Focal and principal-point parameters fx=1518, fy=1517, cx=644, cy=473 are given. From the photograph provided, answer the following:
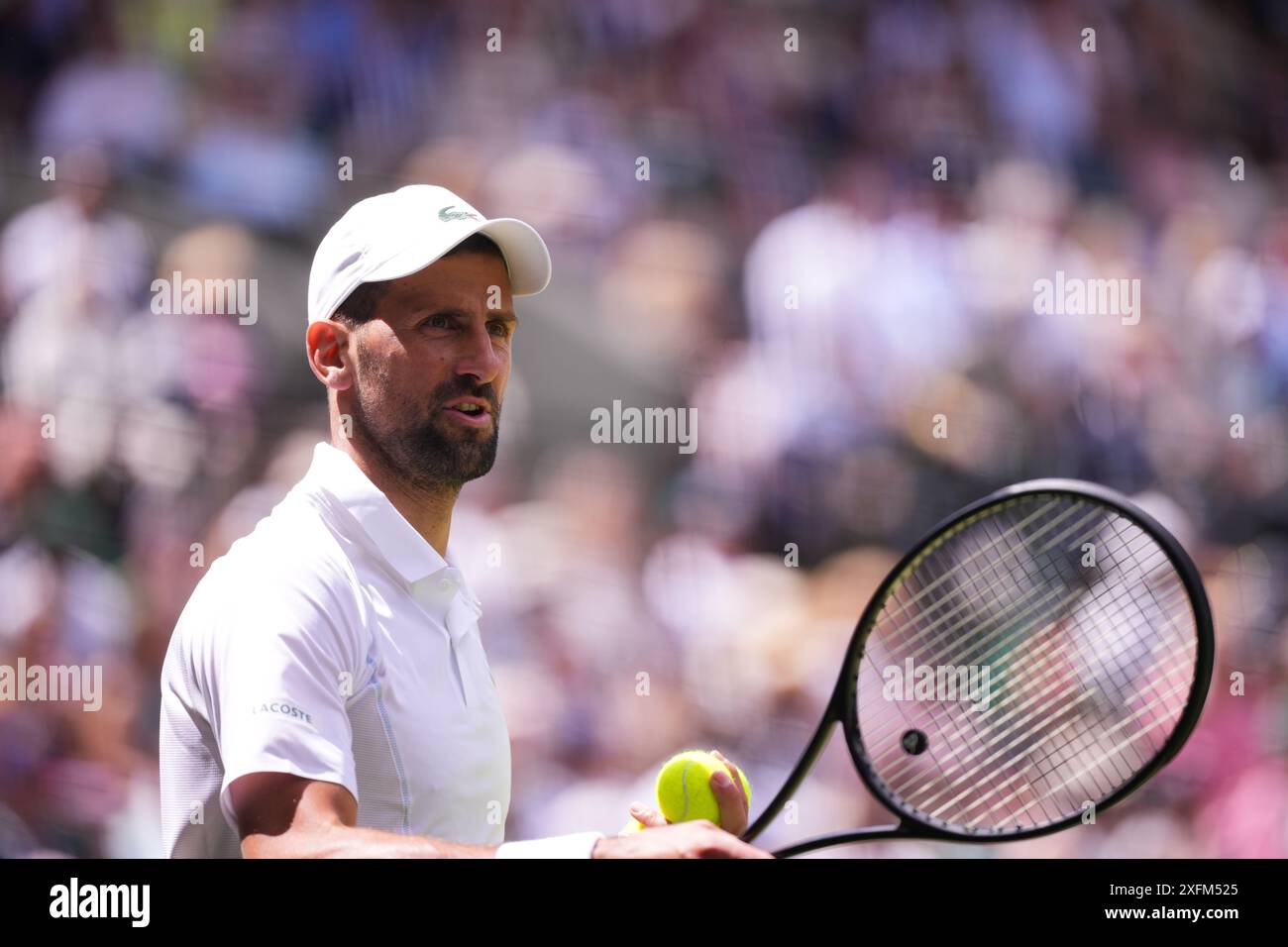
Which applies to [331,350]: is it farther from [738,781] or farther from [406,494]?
[738,781]

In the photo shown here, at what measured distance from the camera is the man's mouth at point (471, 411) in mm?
2002

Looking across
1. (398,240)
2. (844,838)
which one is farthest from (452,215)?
(844,838)

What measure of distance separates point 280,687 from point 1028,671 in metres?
1.49

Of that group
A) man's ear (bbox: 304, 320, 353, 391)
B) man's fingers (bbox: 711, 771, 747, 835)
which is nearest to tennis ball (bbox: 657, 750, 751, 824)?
man's fingers (bbox: 711, 771, 747, 835)

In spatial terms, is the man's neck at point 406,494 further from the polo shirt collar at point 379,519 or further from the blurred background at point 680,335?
the blurred background at point 680,335

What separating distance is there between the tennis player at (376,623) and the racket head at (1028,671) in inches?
14.1

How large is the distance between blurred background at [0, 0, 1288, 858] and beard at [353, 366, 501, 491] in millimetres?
1729

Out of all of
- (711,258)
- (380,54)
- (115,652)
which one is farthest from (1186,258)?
(115,652)

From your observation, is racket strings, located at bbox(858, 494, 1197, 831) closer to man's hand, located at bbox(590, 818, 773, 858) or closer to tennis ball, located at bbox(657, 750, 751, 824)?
tennis ball, located at bbox(657, 750, 751, 824)

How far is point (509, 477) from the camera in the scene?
386cm

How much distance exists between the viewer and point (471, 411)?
203 centimetres

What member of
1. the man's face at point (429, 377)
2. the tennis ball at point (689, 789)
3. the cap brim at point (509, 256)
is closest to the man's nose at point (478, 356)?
the man's face at point (429, 377)
